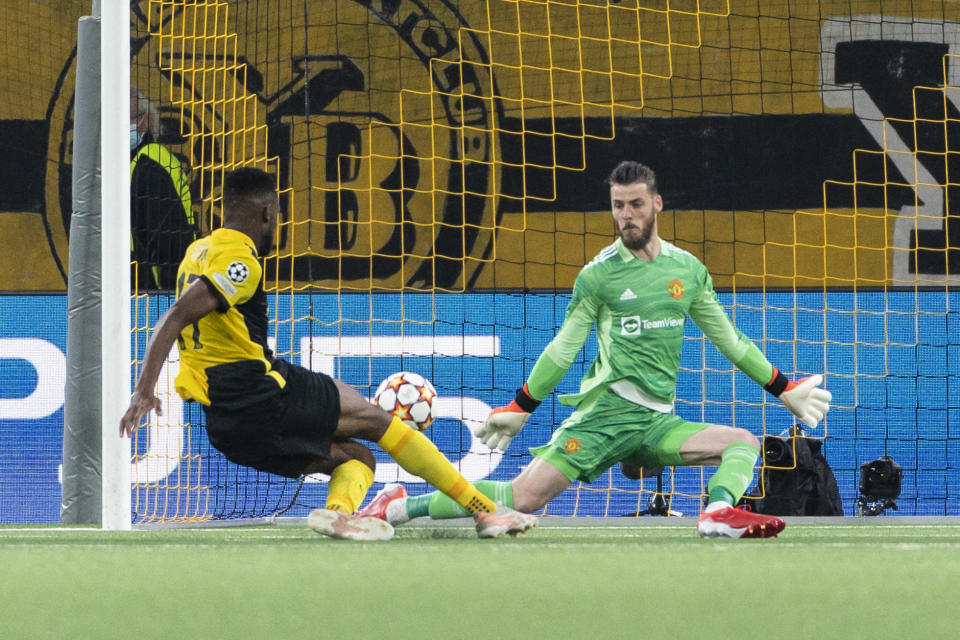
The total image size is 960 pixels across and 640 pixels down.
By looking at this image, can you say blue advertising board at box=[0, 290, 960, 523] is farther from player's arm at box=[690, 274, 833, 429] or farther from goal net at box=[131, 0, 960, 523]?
player's arm at box=[690, 274, 833, 429]

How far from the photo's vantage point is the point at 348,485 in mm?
5277

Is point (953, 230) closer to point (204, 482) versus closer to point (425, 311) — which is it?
point (425, 311)

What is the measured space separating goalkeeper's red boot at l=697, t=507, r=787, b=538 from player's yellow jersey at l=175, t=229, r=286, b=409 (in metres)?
1.66

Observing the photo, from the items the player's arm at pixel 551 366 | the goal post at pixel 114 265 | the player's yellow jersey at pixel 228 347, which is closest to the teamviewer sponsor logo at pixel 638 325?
the player's arm at pixel 551 366

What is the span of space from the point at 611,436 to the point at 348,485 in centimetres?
129

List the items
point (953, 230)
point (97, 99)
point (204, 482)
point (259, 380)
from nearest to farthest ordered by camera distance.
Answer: point (259, 380)
point (97, 99)
point (204, 482)
point (953, 230)

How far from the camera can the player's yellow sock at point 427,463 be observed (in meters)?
5.19

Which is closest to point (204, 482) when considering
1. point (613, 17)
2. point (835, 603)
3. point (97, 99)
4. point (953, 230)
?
point (97, 99)

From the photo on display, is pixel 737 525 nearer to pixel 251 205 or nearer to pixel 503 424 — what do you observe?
pixel 503 424

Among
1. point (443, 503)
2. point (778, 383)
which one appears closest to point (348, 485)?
point (443, 503)

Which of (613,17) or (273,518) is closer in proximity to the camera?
(273,518)

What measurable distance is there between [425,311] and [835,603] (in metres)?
7.35

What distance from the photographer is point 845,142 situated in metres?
10.9

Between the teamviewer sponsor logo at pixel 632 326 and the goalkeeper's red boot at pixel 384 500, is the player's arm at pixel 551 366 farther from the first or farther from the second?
the goalkeeper's red boot at pixel 384 500
